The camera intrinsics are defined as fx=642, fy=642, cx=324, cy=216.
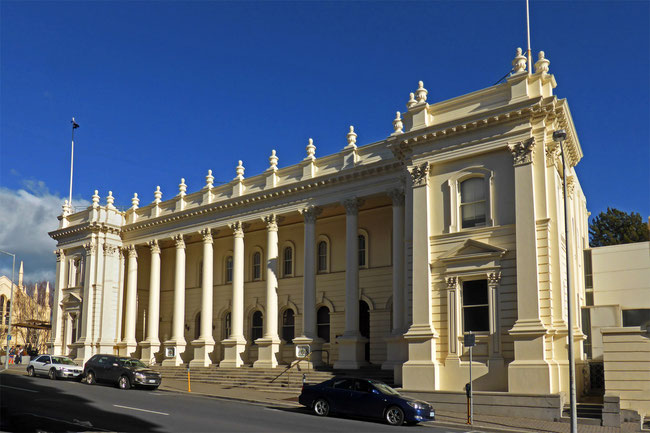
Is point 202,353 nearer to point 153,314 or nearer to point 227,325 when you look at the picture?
point 227,325

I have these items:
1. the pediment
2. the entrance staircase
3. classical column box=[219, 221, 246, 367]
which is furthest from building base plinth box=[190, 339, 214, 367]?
the pediment

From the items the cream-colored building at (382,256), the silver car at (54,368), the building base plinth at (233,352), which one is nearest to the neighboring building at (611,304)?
the cream-colored building at (382,256)

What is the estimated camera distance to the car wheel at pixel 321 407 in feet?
67.7

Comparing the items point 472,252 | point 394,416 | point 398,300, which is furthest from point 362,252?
point 394,416

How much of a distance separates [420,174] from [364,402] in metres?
10.1

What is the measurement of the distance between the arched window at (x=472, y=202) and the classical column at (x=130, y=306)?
85.2ft

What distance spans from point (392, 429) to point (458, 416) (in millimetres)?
4460

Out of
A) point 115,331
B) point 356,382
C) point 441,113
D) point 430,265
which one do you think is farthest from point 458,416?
point 115,331

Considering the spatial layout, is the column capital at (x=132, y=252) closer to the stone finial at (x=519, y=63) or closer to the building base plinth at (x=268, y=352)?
the building base plinth at (x=268, y=352)

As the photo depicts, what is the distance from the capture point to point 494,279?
23.6 m

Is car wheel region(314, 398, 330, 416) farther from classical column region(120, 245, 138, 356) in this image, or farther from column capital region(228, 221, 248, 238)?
classical column region(120, 245, 138, 356)

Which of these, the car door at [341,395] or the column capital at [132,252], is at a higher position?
the column capital at [132,252]

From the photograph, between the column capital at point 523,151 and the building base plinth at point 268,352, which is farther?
the building base plinth at point 268,352

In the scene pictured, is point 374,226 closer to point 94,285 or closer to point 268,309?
point 268,309
